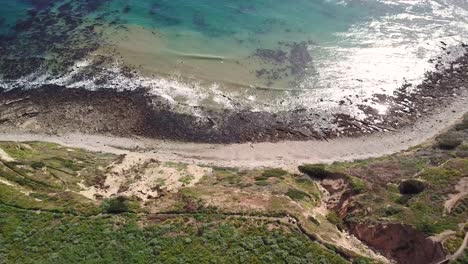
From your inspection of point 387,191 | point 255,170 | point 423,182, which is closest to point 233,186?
point 255,170

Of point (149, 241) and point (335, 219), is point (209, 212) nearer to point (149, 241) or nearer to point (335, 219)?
point (149, 241)

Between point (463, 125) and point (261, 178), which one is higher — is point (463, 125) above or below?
Answer: above

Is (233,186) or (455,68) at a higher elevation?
(455,68)

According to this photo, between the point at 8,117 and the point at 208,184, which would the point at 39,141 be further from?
the point at 208,184

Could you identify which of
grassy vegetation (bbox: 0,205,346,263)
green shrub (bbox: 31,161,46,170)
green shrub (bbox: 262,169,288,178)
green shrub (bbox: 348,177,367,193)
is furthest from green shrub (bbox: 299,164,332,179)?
green shrub (bbox: 31,161,46,170)

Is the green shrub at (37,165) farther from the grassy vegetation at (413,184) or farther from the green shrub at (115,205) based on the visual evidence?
the grassy vegetation at (413,184)

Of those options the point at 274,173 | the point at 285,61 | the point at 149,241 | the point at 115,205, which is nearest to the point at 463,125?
the point at 274,173
